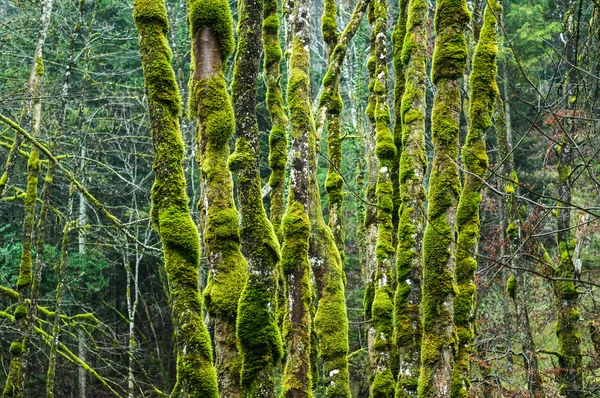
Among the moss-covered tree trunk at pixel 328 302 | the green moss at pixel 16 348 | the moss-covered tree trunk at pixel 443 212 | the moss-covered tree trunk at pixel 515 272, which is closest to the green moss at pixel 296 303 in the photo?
the moss-covered tree trunk at pixel 328 302

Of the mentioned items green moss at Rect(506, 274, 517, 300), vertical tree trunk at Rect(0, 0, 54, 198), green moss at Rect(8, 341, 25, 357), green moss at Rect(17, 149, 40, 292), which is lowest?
green moss at Rect(8, 341, 25, 357)

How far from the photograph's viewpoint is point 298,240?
20.7ft

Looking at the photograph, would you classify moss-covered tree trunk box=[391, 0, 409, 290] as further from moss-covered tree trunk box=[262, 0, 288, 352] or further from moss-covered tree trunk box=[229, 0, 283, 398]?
moss-covered tree trunk box=[229, 0, 283, 398]

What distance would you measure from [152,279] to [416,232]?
21.4m

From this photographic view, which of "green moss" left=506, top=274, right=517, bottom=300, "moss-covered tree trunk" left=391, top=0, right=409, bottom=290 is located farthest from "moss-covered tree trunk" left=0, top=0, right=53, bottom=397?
"green moss" left=506, top=274, right=517, bottom=300

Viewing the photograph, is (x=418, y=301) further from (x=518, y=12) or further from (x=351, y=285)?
(x=518, y=12)

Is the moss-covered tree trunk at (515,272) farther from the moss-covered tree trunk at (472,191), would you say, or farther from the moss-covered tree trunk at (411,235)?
the moss-covered tree trunk at (472,191)

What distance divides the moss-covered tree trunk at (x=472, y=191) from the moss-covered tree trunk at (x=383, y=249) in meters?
1.78

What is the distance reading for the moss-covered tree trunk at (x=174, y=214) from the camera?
4262mm

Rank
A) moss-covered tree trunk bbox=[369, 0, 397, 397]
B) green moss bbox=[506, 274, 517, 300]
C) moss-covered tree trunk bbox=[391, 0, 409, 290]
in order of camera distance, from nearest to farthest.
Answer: moss-covered tree trunk bbox=[369, 0, 397, 397] → moss-covered tree trunk bbox=[391, 0, 409, 290] → green moss bbox=[506, 274, 517, 300]

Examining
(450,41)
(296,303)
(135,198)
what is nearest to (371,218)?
(296,303)

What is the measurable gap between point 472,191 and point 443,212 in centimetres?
82

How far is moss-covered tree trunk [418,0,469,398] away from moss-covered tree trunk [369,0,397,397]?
2.78 m

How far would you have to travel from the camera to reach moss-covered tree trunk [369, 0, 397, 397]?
A: 8188mm
